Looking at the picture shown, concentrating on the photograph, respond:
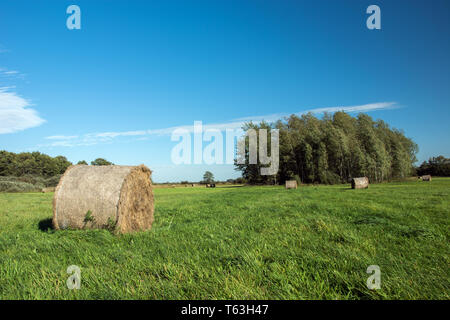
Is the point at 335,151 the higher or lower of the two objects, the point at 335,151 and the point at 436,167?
the higher

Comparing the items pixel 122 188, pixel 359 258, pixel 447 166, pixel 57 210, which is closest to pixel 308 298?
pixel 359 258

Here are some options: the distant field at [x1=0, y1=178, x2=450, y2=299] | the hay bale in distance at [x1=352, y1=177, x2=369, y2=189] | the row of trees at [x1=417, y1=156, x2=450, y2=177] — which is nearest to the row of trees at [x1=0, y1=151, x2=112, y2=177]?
the hay bale in distance at [x1=352, y1=177, x2=369, y2=189]

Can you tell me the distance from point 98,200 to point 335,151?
152 feet

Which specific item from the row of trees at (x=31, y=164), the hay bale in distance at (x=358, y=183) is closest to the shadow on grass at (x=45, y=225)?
the hay bale in distance at (x=358, y=183)

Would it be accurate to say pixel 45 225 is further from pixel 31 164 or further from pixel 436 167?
pixel 436 167

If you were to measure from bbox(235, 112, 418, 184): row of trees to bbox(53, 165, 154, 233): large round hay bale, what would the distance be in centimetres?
4315

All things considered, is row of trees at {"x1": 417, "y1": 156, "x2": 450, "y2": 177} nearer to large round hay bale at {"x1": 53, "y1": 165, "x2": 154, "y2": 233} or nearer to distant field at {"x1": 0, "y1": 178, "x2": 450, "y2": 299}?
distant field at {"x1": 0, "y1": 178, "x2": 450, "y2": 299}

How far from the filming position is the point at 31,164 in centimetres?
6650

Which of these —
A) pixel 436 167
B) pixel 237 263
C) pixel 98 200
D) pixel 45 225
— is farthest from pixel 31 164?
pixel 436 167

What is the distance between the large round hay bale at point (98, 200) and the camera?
6508 millimetres

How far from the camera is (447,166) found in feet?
210

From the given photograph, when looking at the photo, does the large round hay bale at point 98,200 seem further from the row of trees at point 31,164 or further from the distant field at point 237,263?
the row of trees at point 31,164
